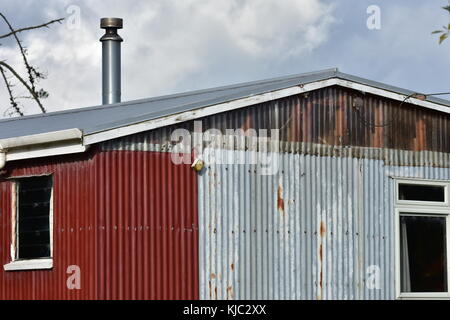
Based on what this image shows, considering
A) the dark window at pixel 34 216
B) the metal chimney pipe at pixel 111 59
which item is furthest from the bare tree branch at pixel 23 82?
the dark window at pixel 34 216

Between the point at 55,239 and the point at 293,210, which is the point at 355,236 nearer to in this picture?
the point at 293,210

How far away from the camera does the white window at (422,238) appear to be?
14.9 m

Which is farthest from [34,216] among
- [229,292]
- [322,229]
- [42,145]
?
[322,229]

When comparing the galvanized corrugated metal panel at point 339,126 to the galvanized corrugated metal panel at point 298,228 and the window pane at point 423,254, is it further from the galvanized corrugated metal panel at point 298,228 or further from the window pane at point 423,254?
the window pane at point 423,254

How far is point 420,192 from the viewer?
15094 mm

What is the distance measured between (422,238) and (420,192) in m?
0.61

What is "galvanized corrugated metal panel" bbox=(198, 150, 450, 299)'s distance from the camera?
1351 centimetres

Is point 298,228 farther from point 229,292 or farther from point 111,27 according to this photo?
point 111,27

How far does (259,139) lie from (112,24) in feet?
26.9

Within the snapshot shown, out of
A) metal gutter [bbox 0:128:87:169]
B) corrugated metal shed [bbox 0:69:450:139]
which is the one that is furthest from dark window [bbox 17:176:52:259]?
corrugated metal shed [bbox 0:69:450:139]

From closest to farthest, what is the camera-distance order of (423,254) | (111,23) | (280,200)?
(280,200) → (423,254) → (111,23)

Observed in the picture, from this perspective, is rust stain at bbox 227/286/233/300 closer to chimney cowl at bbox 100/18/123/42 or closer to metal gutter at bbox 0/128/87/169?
metal gutter at bbox 0/128/87/169

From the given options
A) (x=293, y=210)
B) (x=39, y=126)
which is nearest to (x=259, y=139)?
(x=293, y=210)

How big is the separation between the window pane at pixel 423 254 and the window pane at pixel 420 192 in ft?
0.83
